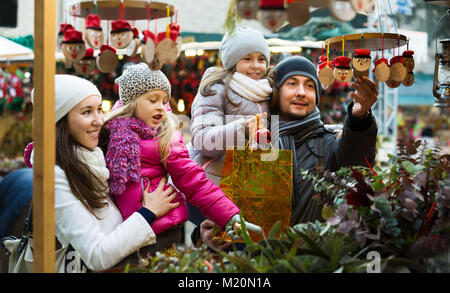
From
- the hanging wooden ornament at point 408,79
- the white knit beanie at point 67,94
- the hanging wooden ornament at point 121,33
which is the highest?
the hanging wooden ornament at point 121,33

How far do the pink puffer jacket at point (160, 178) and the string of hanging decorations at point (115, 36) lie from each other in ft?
1.09

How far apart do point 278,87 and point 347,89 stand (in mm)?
2984

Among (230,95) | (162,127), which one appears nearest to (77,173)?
(162,127)

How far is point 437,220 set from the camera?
143 centimetres

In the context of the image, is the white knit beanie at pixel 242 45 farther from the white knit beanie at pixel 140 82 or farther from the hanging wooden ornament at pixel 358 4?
the hanging wooden ornament at pixel 358 4

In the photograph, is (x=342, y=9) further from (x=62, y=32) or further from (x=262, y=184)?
(x=262, y=184)

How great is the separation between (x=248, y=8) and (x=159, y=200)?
2.88ft

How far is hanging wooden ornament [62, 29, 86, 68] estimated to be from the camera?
1642 millimetres

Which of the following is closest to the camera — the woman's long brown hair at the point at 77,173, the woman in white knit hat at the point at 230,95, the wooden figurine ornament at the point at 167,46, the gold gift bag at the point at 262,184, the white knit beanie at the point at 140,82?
the wooden figurine ornament at the point at 167,46

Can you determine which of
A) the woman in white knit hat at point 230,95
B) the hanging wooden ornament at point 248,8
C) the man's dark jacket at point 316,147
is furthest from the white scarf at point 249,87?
the hanging wooden ornament at point 248,8

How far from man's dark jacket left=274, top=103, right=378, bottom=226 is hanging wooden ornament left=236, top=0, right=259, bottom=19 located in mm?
1045

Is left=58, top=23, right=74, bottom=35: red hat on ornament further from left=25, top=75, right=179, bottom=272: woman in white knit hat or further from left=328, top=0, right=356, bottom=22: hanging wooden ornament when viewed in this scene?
left=328, top=0, right=356, bottom=22: hanging wooden ornament

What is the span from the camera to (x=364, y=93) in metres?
2.15

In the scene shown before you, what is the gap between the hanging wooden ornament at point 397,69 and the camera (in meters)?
2.10
